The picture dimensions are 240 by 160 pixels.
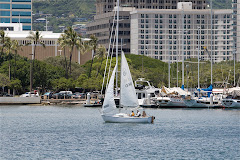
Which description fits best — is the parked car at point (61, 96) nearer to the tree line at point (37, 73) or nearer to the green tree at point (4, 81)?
the tree line at point (37, 73)

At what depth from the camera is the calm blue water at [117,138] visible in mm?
62625

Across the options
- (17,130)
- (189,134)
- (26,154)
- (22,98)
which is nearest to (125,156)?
(26,154)

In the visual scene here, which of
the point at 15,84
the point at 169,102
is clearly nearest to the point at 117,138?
the point at 169,102

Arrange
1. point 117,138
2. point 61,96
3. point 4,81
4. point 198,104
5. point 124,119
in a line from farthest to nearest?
point 4,81 → point 61,96 → point 198,104 → point 124,119 → point 117,138

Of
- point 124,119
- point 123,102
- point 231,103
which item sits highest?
point 123,102

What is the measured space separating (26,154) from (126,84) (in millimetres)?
30833

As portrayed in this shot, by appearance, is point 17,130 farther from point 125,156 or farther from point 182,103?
point 182,103

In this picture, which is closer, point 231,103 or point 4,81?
point 231,103

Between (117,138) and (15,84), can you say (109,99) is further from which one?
(15,84)

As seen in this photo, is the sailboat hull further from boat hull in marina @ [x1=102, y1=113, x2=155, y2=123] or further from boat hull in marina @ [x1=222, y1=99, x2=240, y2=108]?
boat hull in marina @ [x1=222, y1=99, x2=240, y2=108]

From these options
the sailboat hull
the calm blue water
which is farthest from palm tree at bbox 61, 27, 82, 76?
the sailboat hull

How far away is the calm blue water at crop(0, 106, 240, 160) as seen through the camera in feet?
205

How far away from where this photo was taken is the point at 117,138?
74.3 m

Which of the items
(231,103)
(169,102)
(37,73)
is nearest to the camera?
(231,103)
